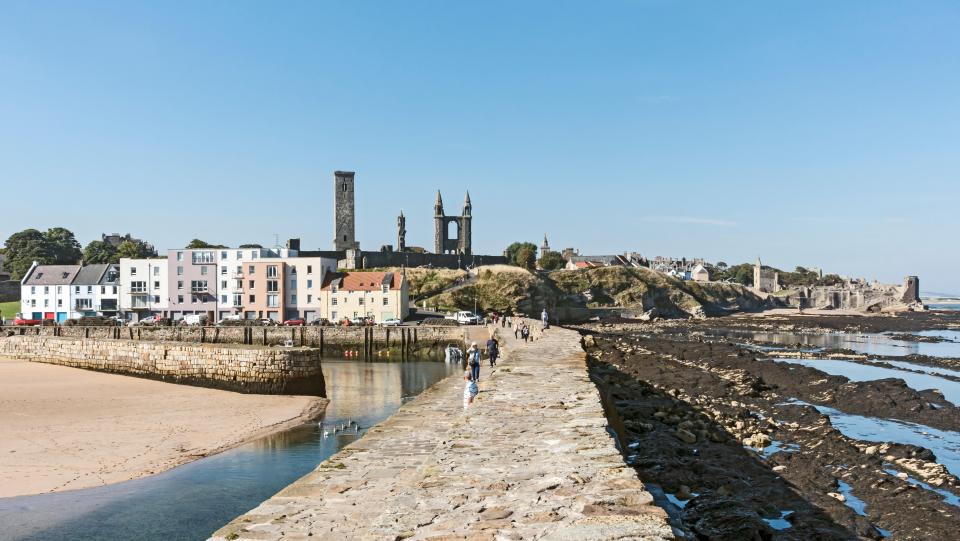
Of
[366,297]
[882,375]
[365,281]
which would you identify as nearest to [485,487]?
[882,375]

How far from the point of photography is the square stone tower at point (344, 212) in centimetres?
10825

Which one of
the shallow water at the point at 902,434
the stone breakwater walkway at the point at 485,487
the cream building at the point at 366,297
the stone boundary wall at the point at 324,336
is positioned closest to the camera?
the stone breakwater walkway at the point at 485,487

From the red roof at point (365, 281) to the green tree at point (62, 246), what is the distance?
6892 cm

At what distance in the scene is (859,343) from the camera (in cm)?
6369

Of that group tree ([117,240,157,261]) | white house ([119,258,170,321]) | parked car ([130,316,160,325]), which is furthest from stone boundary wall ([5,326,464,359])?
tree ([117,240,157,261])

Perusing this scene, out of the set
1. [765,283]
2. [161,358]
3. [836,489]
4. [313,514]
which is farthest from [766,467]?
[765,283]

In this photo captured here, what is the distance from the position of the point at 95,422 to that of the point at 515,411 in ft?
57.7

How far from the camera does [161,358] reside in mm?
33719

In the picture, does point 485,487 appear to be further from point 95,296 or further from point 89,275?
point 89,275

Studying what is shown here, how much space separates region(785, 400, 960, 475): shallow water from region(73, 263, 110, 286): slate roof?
3101 inches

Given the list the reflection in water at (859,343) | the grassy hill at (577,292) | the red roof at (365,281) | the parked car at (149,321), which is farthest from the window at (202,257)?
the reflection in water at (859,343)

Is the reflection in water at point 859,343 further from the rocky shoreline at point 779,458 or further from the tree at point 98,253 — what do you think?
the tree at point 98,253

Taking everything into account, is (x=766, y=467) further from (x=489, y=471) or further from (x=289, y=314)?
(x=289, y=314)

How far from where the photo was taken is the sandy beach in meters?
17.4
